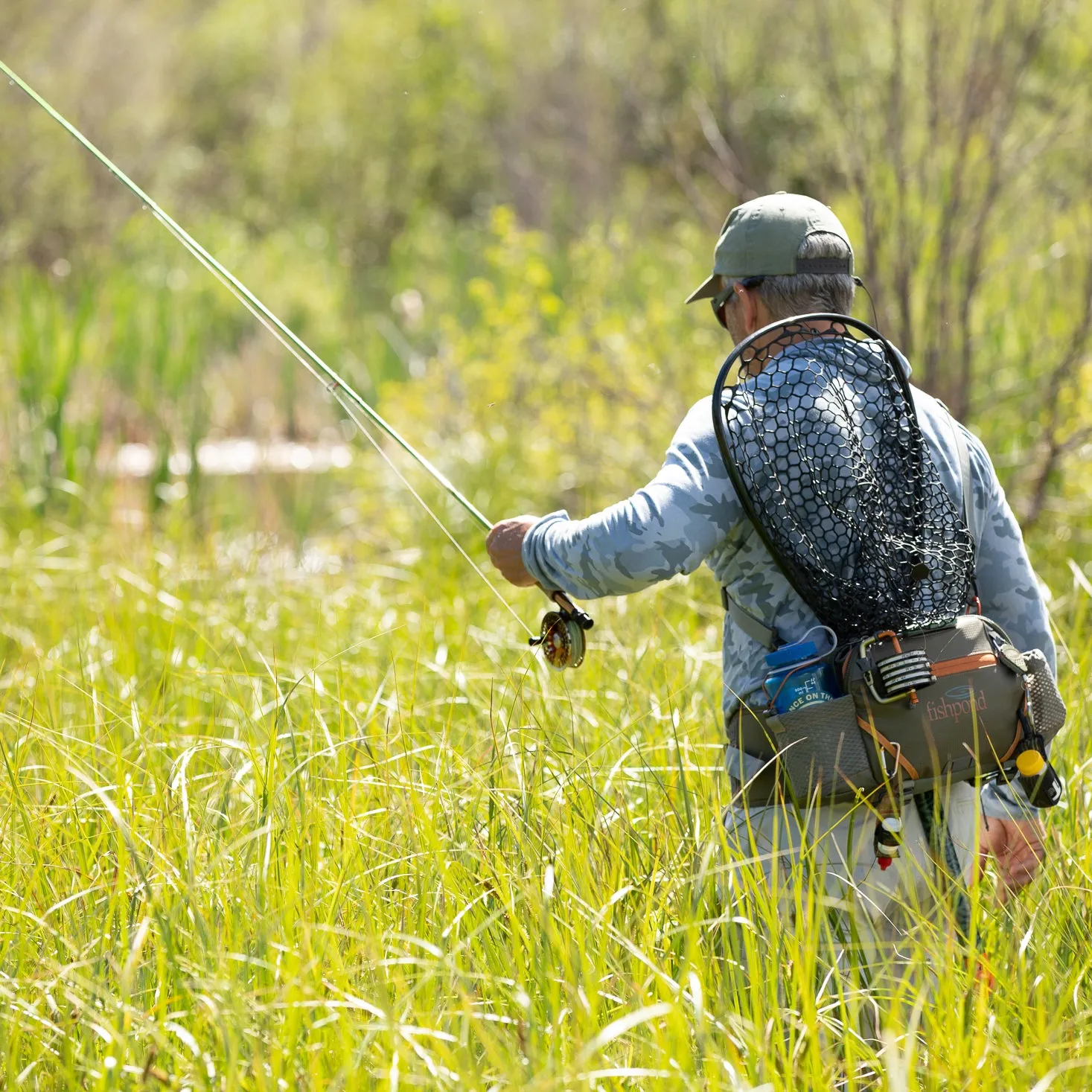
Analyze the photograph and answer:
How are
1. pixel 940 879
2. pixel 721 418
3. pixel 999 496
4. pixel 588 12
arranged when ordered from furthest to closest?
pixel 588 12, pixel 999 496, pixel 940 879, pixel 721 418

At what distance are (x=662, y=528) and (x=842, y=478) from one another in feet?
0.94

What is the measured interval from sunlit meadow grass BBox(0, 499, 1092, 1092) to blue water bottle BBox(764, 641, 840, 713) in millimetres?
233

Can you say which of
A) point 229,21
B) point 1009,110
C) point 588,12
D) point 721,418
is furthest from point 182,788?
point 229,21

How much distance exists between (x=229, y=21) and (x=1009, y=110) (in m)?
25.9

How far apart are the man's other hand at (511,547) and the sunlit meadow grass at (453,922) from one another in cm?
41

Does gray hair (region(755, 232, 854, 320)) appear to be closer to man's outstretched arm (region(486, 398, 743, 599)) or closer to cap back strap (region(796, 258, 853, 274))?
cap back strap (region(796, 258, 853, 274))

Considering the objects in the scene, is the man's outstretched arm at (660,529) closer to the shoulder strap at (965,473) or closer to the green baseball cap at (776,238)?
the green baseball cap at (776,238)

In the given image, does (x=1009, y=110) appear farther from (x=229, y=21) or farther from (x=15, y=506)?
(x=229, y=21)

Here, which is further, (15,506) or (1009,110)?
(15,506)

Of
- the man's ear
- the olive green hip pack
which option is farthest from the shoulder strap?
the man's ear


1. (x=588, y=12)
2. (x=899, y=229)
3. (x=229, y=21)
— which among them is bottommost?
(x=899, y=229)

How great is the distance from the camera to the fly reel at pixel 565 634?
2582mm

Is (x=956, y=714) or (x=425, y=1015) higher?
(x=956, y=714)

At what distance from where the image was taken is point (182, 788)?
2.64 m
